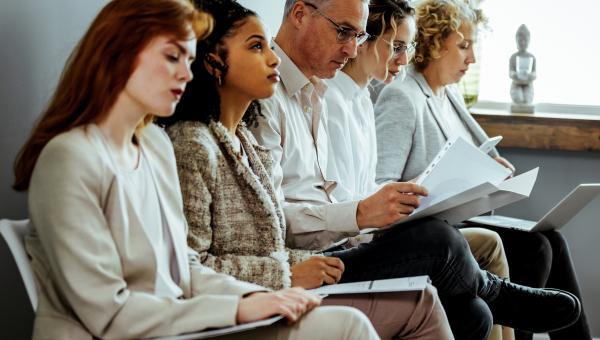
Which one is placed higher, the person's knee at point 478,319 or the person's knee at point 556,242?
the person's knee at point 478,319

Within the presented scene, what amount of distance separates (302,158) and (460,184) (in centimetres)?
37

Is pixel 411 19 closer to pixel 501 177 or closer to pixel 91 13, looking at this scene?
pixel 501 177

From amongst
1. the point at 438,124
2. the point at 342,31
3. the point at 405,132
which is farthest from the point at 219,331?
the point at 438,124

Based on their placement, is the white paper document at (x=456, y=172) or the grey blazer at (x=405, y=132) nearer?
the white paper document at (x=456, y=172)

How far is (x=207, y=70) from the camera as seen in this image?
67.9 inches

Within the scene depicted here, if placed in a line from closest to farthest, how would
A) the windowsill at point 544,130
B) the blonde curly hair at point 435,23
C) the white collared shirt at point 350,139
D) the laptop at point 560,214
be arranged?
the white collared shirt at point 350,139 < the laptop at point 560,214 < the blonde curly hair at point 435,23 < the windowsill at point 544,130

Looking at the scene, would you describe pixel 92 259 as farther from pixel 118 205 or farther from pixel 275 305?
pixel 275 305

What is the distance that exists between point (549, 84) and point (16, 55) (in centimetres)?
263

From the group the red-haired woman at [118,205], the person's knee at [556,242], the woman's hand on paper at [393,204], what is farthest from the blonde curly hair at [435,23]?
the red-haired woman at [118,205]

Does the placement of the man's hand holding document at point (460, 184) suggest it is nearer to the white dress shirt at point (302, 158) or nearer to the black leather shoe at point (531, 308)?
the white dress shirt at point (302, 158)

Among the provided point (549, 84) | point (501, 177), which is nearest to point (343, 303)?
point (501, 177)

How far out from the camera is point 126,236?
1.28m

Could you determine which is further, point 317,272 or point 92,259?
point 317,272

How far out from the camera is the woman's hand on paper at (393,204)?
76.2 inches
